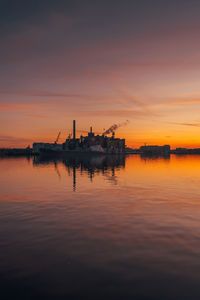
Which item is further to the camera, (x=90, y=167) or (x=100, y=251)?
(x=90, y=167)

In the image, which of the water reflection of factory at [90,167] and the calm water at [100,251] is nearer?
the calm water at [100,251]

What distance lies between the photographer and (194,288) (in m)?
7.79

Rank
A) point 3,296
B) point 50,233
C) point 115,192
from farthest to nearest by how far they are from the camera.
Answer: point 115,192, point 50,233, point 3,296

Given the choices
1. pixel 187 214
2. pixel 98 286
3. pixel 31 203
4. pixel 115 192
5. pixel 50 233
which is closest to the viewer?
pixel 98 286

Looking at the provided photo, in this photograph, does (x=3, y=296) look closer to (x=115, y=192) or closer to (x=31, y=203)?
(x=31, y=203)

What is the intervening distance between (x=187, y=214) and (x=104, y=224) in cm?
697

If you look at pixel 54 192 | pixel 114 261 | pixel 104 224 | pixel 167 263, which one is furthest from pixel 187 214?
pixel 54 192

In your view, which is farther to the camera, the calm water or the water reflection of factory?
the water reflection of factory

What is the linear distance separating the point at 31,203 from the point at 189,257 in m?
15.4

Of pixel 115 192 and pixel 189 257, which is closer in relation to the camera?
pixel 189 257

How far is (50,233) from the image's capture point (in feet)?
43.2

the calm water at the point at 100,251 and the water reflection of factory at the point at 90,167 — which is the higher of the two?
the calm water at the point at 100,251

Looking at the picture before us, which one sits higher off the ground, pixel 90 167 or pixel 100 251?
pixel 100 251

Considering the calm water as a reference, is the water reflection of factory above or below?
below
